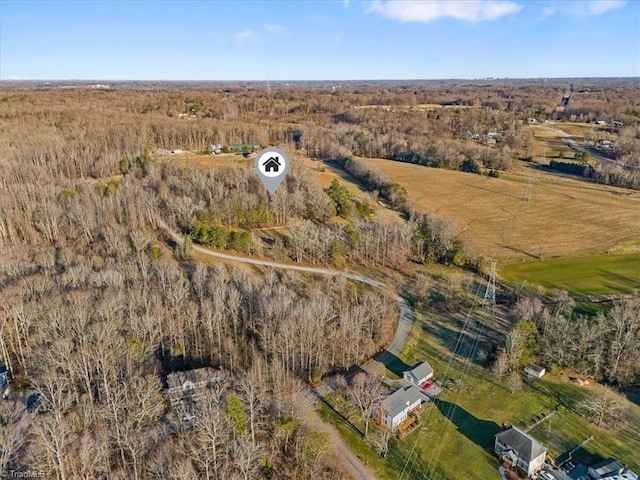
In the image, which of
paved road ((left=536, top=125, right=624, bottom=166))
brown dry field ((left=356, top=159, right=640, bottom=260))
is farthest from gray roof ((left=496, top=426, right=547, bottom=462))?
paved road ((left=536, top=125, right=624, bottom=166))

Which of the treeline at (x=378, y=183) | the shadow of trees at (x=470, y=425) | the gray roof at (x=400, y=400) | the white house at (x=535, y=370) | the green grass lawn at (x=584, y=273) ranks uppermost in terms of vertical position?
the treeline at (x=378, y=183)

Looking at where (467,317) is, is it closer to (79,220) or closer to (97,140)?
(79,220)

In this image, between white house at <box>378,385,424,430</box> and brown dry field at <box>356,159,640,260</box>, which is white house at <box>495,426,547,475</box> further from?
brown dry field at <box>356,159,640,260</box>

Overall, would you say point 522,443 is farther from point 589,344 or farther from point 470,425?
point 589,344

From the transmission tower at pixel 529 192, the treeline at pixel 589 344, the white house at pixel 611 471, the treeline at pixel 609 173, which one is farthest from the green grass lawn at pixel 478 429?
the treeline at pixel 609 173

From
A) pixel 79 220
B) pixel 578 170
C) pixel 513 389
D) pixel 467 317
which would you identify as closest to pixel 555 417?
pixel 513 389

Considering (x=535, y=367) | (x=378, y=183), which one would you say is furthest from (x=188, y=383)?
(x=378, y=183)

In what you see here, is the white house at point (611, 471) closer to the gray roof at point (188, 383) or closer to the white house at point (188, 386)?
the white house at point (188, 386)
